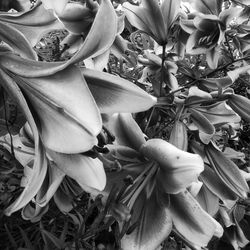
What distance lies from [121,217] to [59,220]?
0.92 ft

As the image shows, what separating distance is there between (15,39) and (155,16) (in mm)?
324

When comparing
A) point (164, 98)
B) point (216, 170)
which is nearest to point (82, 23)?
point (164, 98)

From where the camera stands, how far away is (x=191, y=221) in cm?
51

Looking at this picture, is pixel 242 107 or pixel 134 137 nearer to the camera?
pixel 134 137

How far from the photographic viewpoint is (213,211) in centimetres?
65

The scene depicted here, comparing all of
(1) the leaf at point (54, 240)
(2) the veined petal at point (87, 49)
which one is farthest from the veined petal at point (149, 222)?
(2) the veined petal at point (87, 49)

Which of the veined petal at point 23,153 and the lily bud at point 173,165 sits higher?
the lily bud at point 173,165

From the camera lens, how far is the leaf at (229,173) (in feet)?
2.06

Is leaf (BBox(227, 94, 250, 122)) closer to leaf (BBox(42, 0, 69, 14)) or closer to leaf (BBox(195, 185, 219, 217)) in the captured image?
leaf (BBox(195, 185, 219, 217))

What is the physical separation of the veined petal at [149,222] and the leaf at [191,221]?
0.03 ft

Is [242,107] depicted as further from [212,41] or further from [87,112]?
[87,112]

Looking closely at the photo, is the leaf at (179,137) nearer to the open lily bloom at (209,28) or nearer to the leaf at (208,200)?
the leaf at (208,200)

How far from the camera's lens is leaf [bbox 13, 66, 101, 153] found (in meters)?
0.35

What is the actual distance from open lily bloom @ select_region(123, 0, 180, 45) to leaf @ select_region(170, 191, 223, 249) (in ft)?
0.98
